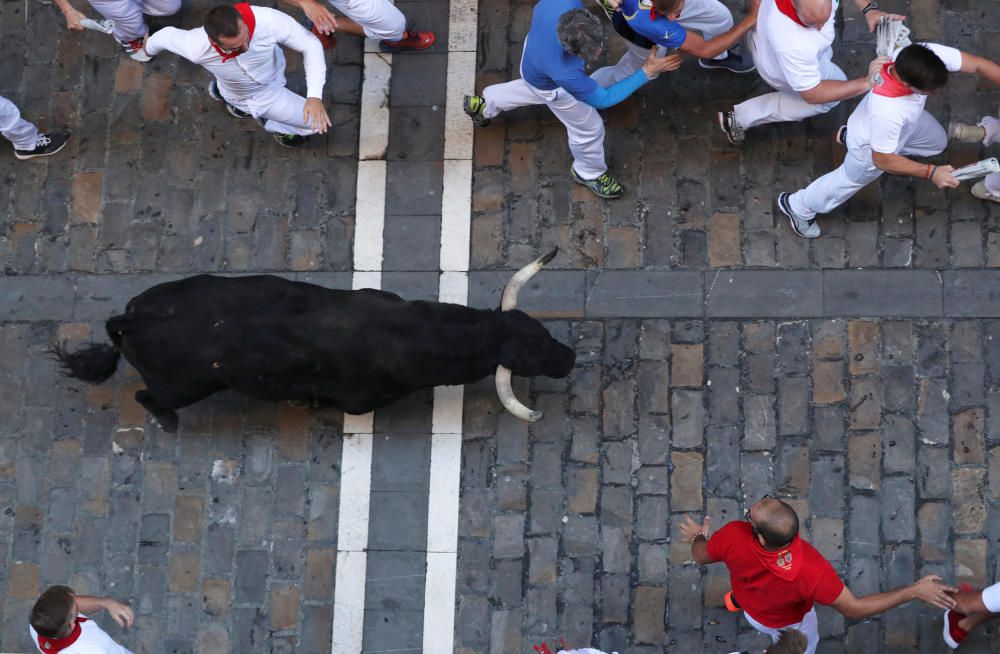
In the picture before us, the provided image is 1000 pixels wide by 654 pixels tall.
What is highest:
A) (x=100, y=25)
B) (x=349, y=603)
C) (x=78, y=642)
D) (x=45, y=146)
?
(x=100, y=25)

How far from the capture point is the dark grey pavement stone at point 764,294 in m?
8.09

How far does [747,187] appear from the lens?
8414 mm

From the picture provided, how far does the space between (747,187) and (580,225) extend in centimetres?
128

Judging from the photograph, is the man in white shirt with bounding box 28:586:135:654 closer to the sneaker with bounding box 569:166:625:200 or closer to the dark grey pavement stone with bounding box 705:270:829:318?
the sneaker with bounding box 569:166:625:200

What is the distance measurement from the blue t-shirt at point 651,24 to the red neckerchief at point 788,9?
645mm

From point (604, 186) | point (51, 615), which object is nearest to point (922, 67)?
point (604, 186)

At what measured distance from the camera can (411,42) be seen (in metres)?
8.89

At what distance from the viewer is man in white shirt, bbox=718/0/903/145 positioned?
723cm

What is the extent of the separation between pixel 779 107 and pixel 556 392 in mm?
2579

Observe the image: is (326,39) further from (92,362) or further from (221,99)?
(92,362)

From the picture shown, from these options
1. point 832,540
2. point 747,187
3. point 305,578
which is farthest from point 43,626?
A: point 747,187

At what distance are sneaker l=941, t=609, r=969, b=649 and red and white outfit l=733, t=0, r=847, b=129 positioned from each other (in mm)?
3499

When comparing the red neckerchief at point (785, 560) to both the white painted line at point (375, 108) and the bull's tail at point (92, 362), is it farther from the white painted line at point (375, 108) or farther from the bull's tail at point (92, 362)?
the bull's tail at point (92, 362)

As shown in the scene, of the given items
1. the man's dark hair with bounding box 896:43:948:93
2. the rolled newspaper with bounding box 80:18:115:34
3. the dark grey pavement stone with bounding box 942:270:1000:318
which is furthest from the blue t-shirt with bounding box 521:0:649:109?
the rolled newspaper with bounding box 80:18:115:34
